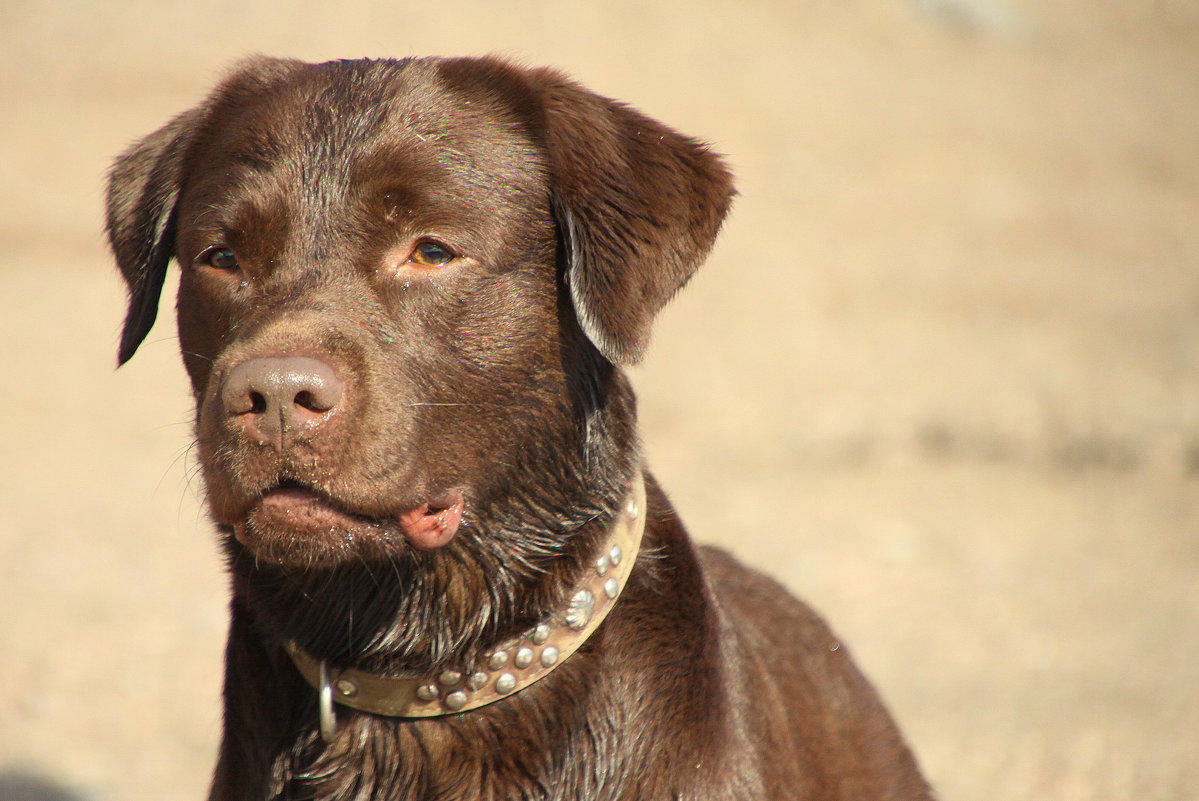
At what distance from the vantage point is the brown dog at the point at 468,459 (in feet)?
8.88

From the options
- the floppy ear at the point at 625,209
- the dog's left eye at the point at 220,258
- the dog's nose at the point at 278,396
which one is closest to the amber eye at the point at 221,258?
the dog's left eye at the point at 220,258

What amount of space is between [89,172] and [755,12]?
10899 mm

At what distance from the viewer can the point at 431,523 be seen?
2746mm

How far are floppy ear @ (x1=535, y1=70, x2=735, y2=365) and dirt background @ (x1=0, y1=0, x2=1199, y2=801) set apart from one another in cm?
83

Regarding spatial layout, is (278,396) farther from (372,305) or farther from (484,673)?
(484,673)

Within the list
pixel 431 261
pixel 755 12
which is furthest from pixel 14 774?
pixel 755 12

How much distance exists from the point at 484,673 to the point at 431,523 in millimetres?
350

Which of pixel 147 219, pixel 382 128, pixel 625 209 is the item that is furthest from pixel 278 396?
pixel 147 219

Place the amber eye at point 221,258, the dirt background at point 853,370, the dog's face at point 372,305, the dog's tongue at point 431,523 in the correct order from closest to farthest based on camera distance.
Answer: the dog's face at point 372,305
the dog's tongue at point 431,523
the amber eye at point 221,258
the dirt background at point 853,370

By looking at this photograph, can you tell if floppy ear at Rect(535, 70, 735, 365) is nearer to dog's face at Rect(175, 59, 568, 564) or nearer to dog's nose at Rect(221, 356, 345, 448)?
dog's face at Rect(175, 59, 568, 564)

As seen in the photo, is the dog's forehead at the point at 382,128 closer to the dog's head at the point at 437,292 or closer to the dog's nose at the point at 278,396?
the dog's head at the point at 437,292

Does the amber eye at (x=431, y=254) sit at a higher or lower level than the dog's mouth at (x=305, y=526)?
higher

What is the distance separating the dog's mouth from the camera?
2.52 m

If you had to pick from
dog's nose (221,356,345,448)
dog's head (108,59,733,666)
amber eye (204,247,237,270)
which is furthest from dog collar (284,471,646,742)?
amber eye (204,247,237,270)
